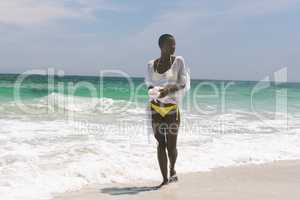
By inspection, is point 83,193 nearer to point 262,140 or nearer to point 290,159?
point 290,159

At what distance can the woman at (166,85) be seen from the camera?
178 inches

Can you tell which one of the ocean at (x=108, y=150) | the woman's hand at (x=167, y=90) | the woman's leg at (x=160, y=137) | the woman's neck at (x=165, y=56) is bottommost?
the ocean at (x=108, y=150)

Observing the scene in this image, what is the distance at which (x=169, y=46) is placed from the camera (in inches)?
177

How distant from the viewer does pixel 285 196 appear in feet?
14.9

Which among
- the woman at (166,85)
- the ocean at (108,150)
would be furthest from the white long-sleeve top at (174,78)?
the ocean at (108,150)

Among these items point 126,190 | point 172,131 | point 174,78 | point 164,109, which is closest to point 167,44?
point 174,78

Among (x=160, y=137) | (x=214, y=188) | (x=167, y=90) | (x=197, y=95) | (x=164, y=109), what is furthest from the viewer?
(x=197, y=95)

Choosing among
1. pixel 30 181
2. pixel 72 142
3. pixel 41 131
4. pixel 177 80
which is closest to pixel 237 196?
pixel 177 80

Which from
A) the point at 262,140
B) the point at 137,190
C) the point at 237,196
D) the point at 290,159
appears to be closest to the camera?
the point at 237,196

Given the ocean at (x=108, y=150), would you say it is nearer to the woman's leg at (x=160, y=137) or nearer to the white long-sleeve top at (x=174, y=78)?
the woman's leg at (x=160, y=137)

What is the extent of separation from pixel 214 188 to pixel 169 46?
1.68 m

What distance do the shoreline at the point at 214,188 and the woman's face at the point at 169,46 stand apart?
4.95 feet

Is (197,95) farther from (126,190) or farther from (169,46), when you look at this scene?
(169,46)

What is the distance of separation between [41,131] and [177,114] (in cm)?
527
